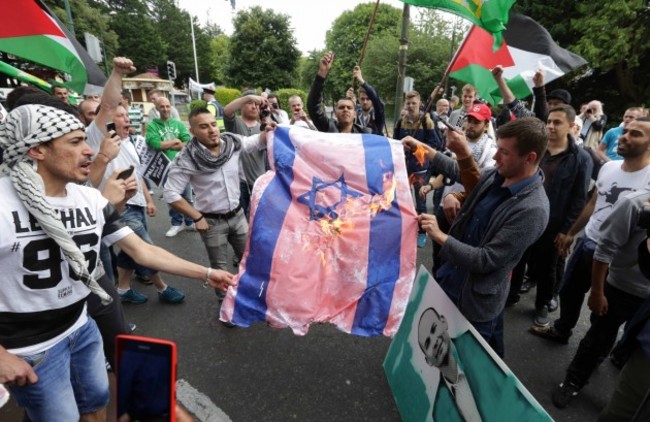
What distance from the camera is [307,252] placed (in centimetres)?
248

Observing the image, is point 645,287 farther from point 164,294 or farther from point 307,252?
point 164,294

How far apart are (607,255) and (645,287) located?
33cm

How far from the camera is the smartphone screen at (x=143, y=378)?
1.28 m

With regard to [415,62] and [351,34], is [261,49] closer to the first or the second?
[415,62]

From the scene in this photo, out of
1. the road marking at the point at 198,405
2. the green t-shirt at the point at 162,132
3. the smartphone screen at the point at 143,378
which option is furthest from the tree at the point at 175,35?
the smartphone screen at the point at 143,378

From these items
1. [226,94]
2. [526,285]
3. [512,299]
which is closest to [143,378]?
[512,299]

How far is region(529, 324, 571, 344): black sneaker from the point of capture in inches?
126

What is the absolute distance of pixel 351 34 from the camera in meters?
39.9

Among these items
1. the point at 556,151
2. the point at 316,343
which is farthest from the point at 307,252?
the point at 556,151

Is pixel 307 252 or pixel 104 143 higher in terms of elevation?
pixel 104 143

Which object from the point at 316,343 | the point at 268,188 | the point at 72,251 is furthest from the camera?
the point at 316,343

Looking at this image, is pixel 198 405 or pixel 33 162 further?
pixel 198 405

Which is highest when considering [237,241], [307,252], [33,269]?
[33,269]

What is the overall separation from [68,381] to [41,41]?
2.88m
